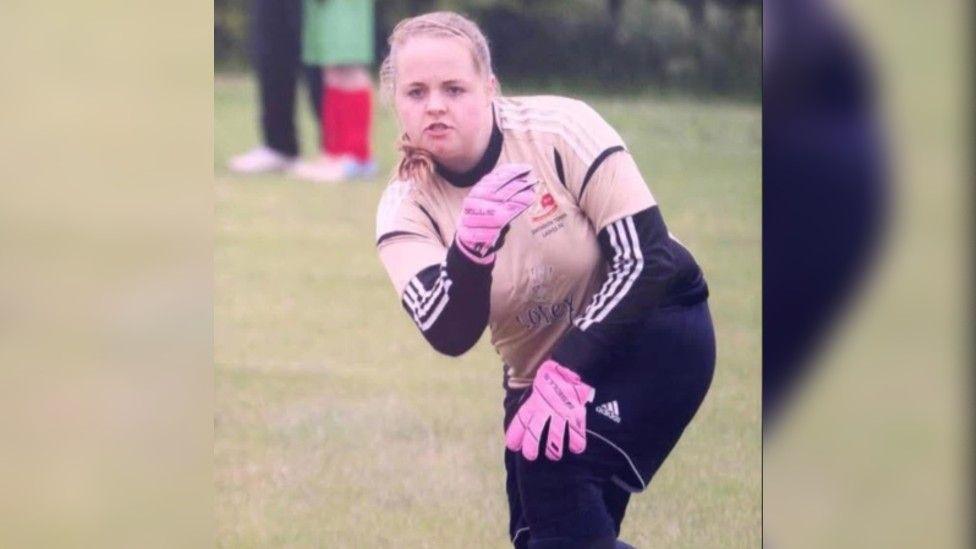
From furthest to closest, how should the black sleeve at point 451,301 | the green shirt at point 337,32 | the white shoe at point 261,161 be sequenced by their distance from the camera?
1. the white shoe at point 261,161
2. the green shirt at point 337,32
3. the black sleeve at point 451,301

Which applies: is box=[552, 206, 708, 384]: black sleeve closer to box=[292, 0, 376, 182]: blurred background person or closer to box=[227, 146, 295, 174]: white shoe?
box=[292, 0, 376, 182]: blurred background person

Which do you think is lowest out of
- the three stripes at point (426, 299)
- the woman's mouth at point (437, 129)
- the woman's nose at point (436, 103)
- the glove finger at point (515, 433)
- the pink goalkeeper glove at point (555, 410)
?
the glove finger at point (515, 433)

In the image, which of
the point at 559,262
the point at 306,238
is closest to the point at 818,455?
the point at 559,262

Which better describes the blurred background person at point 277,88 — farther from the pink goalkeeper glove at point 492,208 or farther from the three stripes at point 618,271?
the three stripes at point 618,271

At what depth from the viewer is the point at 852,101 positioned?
3.17 m

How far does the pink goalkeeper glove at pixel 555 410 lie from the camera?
3135mm

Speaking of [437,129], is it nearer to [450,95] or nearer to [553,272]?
[450,95]

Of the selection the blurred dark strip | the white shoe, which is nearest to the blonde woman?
the blurred dark strip

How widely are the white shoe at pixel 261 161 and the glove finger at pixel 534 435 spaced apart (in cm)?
102

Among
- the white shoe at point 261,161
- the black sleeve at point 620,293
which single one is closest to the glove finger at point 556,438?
the black sleeve at point 620,293

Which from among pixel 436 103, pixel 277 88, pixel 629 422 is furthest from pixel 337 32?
pixel 629 422

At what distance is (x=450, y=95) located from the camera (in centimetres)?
315

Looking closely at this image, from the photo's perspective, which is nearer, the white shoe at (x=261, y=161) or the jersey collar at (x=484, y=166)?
the jersey collar at (x=484, y=166)

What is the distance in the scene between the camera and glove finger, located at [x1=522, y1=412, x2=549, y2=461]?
3.17 meters
